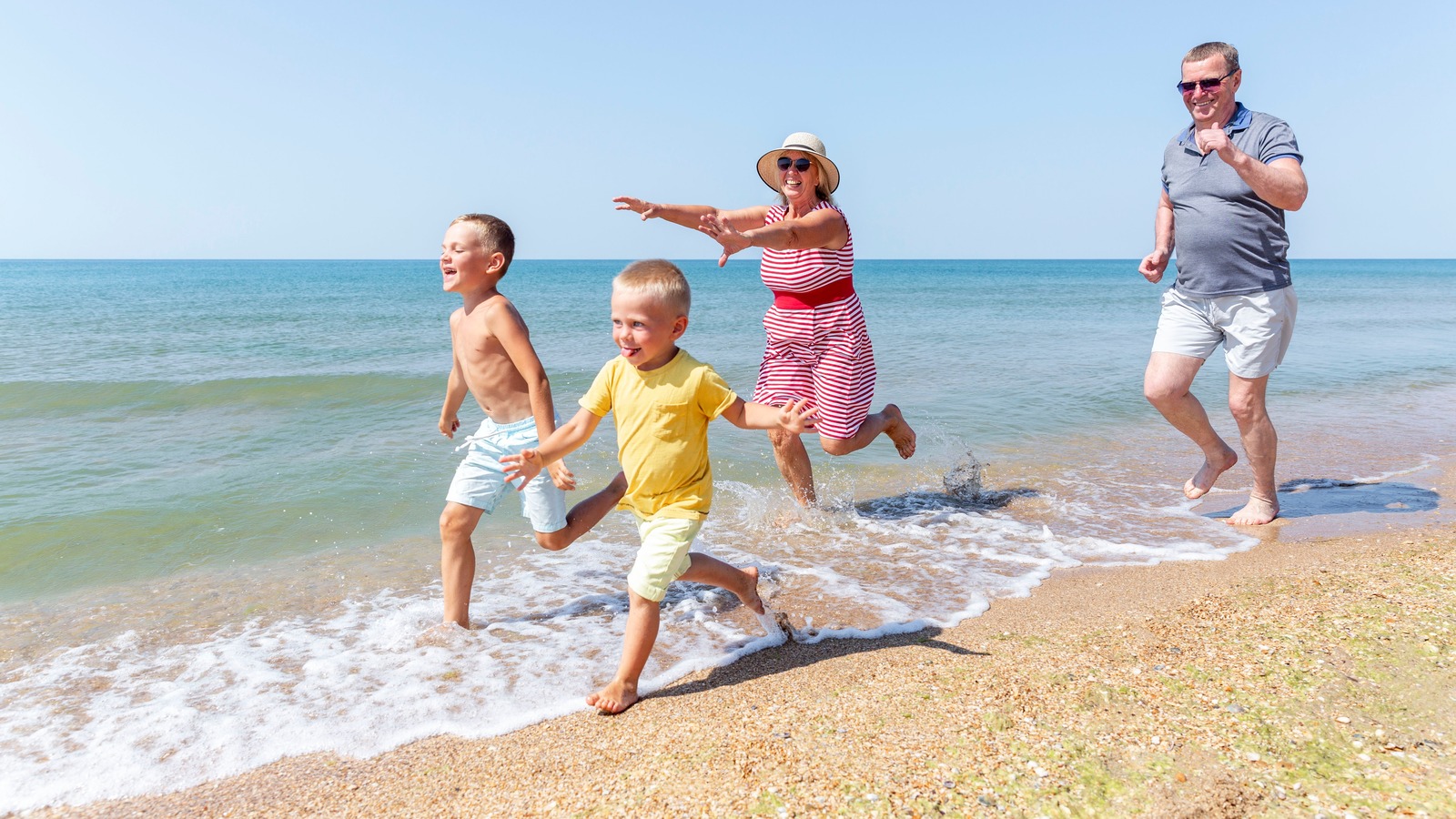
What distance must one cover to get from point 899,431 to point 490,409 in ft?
9.22

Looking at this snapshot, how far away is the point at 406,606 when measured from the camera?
13.5 ft

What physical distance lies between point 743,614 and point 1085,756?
1.82 m

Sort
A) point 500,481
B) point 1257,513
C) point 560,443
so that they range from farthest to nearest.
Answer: point 1257,513, point 500,481, point 560,443

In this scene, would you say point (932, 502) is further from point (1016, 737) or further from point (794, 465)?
point (1016, 737)

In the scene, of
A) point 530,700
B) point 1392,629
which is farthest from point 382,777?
point 1392,629

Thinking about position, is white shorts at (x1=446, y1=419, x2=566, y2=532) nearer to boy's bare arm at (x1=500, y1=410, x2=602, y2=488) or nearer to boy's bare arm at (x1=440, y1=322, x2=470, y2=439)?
boy's bare arm at (x1=440, y1=322, x2=470, y2=439)

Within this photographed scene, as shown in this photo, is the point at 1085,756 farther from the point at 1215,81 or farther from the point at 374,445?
the point at 374,445

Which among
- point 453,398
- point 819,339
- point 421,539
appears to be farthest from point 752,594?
point 421,539

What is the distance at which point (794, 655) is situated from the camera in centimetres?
336

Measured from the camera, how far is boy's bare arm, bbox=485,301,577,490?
11.1 feet

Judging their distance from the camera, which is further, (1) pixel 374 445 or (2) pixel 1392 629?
(1) pixel 374 445

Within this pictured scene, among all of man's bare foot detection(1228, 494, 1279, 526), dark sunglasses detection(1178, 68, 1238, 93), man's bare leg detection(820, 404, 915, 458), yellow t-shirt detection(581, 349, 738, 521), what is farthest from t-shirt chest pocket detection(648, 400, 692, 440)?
man's bare foot detection(1228, 494, 1279, 526)

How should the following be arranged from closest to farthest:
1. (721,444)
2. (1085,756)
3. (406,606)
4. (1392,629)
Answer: (1085,756)
(1392,629)
(406,606)
(721,444)

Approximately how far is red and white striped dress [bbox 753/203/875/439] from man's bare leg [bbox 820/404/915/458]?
0.06 meters
